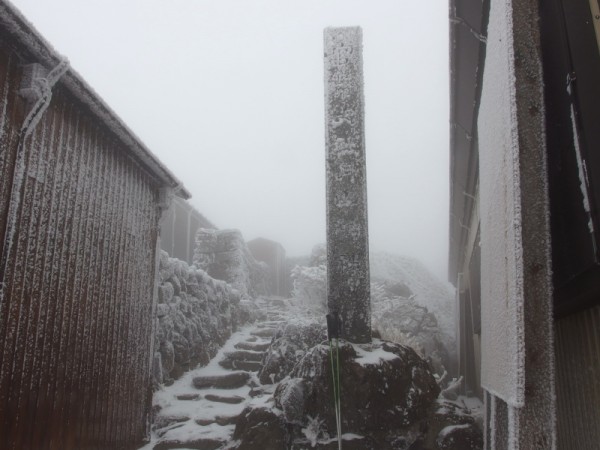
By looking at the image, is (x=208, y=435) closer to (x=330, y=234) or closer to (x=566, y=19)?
(x=330, y=234)

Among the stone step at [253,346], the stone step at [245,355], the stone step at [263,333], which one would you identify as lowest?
the stone step at [245,355]

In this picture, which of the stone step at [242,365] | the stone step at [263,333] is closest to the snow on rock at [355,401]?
the stone step at [242,365]

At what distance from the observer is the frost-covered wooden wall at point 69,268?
11.9 feet

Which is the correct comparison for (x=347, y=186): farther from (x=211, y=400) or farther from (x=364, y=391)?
(x=211, y=400)

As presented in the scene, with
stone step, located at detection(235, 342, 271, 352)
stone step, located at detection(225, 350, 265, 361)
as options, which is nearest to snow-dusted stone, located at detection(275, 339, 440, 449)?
stone step, located at detection(225, 350, 265, 361)

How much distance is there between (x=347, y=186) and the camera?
6.62 m

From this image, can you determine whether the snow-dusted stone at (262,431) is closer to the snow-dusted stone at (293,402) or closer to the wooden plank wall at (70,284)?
the snow-dusted stone at (293,402)

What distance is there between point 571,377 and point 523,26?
1709 millimetres

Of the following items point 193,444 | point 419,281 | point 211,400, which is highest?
point 419,281

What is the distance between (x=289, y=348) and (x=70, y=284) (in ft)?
15.1

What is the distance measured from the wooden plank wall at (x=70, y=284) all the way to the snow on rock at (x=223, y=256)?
9269 mm

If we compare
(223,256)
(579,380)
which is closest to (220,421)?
(579,380)

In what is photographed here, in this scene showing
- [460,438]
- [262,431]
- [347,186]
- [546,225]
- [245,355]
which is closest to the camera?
[546,225]

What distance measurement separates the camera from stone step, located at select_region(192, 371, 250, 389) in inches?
324
